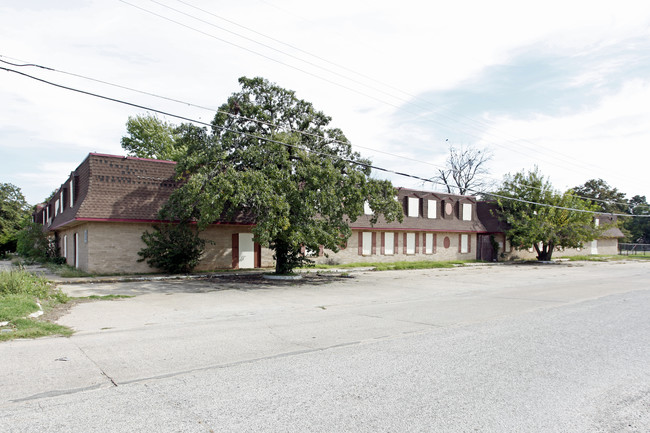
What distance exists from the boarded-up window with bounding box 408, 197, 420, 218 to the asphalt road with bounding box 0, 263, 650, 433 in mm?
24159

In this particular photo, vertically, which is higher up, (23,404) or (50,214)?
(50,214)

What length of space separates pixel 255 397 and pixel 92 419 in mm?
1671

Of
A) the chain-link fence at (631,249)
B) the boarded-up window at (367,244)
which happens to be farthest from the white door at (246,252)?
the chain-link fence at (631,249)

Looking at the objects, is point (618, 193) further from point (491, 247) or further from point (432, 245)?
point (432, 245)

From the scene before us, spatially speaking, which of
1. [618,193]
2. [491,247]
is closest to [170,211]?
[491,247]

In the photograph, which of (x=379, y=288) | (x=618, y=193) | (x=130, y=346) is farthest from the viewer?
(x=618, y=193)

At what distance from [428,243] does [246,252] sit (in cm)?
1732

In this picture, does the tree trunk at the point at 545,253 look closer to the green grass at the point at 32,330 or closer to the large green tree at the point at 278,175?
the large green tree at the point at 278,175

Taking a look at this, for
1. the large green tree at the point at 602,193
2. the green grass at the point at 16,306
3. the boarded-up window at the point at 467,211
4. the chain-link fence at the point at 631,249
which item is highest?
the large green tree at the point at 602,193

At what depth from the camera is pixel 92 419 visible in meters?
4.55

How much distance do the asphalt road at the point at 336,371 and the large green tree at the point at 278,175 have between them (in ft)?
18.6

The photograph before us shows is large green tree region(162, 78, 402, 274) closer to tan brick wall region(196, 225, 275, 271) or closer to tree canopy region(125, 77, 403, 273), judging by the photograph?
tree canopy region(125, 77, 403, 273)

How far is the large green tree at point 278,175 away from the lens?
17159 millimetres

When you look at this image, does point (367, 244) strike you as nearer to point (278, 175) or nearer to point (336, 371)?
point (278, 175)
